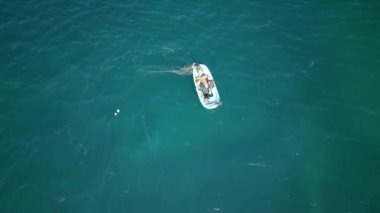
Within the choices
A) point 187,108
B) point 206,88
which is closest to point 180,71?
point 206,88

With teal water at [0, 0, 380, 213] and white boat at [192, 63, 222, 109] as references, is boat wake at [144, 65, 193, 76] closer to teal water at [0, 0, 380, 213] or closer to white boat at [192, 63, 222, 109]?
teal water at [0, 0, 380, 213]

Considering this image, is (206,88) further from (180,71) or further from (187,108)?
(180,71)

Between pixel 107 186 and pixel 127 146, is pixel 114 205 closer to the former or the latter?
pixel 107 186

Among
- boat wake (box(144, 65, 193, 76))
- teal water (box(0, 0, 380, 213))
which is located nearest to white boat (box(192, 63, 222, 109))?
boat wake (box(144, 65, 193, 76))

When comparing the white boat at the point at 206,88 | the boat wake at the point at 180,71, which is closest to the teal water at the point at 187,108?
the boat wake at the point at 180,71

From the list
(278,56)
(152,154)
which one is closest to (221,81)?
(278,56)
